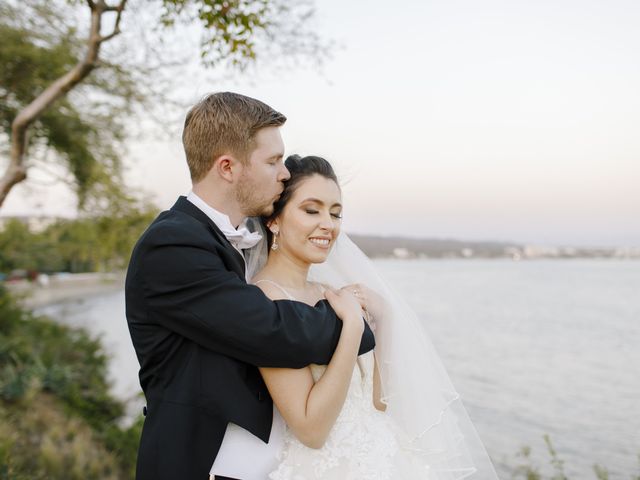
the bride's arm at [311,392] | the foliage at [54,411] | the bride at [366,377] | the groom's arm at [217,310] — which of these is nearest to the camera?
the groom's arm at [217,310]

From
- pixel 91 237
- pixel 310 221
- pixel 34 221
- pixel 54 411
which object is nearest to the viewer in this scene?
pixel 310 221

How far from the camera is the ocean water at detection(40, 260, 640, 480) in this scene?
12109mm

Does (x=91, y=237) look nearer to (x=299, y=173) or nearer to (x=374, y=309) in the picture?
(x=299, y=173)

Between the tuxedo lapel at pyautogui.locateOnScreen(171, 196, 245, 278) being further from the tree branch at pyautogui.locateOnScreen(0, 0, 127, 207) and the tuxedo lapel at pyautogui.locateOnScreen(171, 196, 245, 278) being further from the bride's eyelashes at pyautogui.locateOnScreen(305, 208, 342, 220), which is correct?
the tree branch at pyautogui.locateOnScreen(0, 0, 127, 207)

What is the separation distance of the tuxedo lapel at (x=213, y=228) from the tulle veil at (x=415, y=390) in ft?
1.51

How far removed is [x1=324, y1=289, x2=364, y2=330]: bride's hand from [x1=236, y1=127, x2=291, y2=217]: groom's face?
1.42 feet

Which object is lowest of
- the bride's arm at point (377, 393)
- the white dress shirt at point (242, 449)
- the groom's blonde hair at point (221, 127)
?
the white dress shirt at point (242, 449)

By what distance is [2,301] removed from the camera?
43.4 feet

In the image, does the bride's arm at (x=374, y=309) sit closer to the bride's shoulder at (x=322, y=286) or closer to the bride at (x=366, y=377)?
the bride at (x=366, y=377)

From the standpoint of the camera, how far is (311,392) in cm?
205

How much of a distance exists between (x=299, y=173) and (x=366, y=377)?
2.92ft

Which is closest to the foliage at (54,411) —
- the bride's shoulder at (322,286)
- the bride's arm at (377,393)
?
the bride's shoulder at (322,286)

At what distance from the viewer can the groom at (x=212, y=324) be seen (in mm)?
1906

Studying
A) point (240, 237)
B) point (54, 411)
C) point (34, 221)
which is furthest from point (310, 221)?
point (34, 221)
